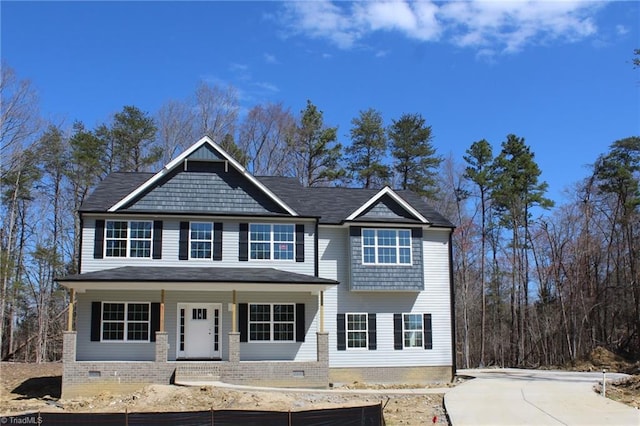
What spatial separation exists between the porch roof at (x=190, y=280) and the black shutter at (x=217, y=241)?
0.70 metres

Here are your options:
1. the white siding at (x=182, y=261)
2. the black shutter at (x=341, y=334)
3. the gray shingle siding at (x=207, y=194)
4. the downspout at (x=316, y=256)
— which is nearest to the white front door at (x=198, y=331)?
the white siding at (x=182, y=261)

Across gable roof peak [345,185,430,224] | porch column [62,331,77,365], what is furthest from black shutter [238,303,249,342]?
porch column [62,331,77,365]

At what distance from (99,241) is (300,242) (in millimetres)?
7727

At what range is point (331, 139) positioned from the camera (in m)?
45.3

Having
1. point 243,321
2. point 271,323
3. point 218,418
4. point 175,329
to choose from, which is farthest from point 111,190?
point 218,418

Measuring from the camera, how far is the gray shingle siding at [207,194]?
24.9 metres

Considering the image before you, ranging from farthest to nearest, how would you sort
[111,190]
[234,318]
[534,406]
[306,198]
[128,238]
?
[306,198]
[111,190]
[128,238]
[234,318]
[534,406]

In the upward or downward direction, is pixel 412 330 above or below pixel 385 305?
below

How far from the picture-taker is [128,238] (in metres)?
24.4

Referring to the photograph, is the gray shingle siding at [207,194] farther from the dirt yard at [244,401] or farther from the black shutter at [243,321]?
the dirt yard at [244,401]

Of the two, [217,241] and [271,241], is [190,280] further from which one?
[271,241]

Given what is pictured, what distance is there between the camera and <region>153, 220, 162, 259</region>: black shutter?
24.5 meters

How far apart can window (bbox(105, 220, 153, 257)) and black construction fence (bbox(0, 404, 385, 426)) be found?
1061cm

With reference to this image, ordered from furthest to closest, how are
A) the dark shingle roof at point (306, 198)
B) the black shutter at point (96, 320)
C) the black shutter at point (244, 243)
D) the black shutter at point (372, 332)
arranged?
the dark shingle roof at point (306, 198), the black shutter at point (372, 332), the black shutter at point (244, 243), the black shutter at point (96, 320)
